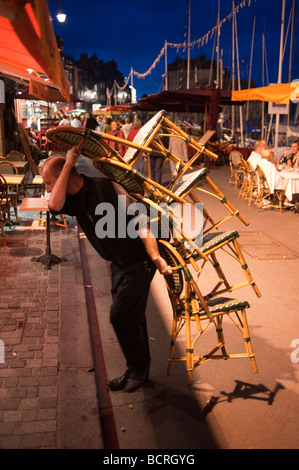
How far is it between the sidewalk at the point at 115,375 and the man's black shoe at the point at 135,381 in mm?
60

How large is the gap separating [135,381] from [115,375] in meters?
0.35

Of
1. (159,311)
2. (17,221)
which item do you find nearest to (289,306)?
(159,311)

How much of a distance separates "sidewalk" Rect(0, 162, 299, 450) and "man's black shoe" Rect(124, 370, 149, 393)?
60 millimetres

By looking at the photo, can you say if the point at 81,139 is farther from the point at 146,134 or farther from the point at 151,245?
the point at 151,245

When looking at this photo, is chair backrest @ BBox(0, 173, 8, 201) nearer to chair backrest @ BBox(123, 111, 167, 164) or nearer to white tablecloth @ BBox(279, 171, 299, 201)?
chair backrest @ BBox(123, 111, 167, 164)

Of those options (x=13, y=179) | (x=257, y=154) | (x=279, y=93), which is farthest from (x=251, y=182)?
(x=13, y=179)

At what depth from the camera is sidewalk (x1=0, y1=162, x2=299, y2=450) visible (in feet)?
9.96

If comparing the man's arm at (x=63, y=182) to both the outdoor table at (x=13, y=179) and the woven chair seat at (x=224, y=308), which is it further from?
the outdoor table at (x=13, y=179)

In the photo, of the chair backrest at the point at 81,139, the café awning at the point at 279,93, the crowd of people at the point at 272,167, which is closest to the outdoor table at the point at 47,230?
the chair backrest at the point at 81,139

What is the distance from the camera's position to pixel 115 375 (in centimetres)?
380

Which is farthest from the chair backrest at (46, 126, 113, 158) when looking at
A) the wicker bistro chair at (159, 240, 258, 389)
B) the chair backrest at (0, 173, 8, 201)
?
the chair backrest at (0, 173, 8, 201)

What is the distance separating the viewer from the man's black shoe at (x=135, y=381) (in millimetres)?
3502
